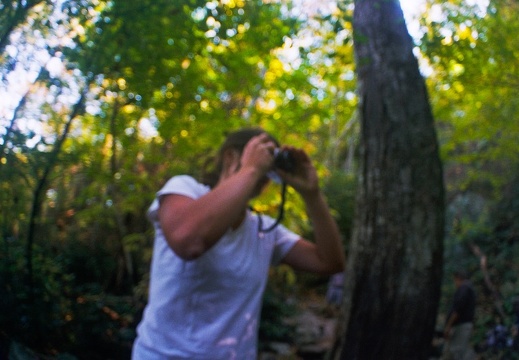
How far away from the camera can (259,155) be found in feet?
5.36

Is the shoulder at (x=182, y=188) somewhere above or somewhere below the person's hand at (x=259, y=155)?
below

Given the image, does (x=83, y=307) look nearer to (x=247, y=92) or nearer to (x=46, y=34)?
(x=247, y=92)

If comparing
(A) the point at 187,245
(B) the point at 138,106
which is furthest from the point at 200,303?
(B) the point at 138,106

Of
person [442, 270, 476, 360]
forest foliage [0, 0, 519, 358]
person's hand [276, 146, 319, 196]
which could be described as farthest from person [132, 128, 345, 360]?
person [442, 270, 476, 360]

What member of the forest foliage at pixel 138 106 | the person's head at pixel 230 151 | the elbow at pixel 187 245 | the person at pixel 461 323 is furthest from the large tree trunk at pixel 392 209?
the person at pixel 461 323

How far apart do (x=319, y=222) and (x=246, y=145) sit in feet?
1.38

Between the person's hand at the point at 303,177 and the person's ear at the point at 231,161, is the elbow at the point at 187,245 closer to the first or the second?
the person's ear at the point at 231,161

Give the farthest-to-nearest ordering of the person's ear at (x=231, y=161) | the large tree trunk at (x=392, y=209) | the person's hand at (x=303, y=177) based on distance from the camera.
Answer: the large tree trunk at (x=392, y=209)
the person's hand at (x=303, y=177)
the person's ear at (x=231, y=161)

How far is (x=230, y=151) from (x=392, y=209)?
3.45ft

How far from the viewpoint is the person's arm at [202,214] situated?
1.40m

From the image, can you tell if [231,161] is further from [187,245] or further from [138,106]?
[138,106]

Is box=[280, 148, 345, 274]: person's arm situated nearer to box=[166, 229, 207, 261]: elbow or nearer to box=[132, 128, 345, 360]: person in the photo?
box=[132, 128, 345, 360]: person

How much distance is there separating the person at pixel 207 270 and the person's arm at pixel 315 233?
0.17 meters

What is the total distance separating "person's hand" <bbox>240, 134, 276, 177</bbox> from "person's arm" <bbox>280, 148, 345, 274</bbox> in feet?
0.75
